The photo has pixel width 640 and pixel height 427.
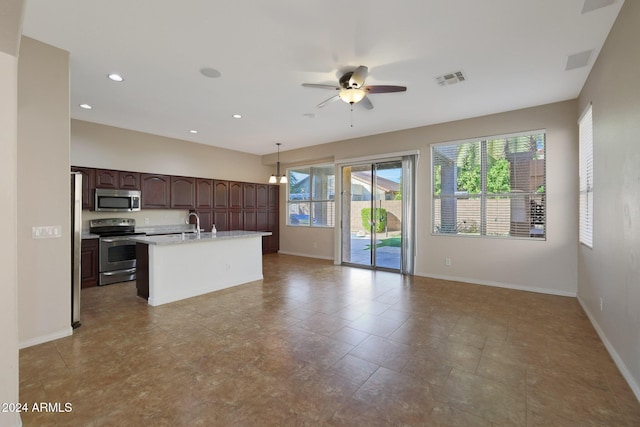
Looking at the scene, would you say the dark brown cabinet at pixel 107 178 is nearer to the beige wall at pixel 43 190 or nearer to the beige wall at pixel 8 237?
the beige wall at pixel 43 190

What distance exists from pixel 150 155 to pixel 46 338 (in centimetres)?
434

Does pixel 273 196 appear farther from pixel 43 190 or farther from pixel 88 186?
pixel 43 190

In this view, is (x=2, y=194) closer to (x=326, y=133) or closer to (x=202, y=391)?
(x=202, y=391)

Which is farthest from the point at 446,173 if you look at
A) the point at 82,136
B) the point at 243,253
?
the point at 82,136

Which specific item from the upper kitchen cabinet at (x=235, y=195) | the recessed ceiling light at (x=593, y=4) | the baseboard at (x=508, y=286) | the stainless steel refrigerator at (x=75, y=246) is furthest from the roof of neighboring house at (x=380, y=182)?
the stainless steel refrigerator at (x=75, y=246)

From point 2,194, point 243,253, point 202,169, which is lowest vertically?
point 243,253

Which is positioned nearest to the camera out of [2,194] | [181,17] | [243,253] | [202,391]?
[2,194]

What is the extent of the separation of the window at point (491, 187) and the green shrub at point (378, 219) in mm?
1118

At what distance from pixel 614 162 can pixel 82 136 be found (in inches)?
304

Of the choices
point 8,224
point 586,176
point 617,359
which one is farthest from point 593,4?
point 8,224

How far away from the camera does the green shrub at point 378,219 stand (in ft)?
21.0

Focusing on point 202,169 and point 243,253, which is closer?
point 243,253

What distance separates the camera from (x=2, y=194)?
5.24 feet

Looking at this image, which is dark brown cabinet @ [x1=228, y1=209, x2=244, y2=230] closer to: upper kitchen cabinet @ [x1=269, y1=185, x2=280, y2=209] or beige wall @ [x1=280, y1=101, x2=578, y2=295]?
upper kitchen cabinet @ [x1=269, y1=185, x2=280, y2=209]
